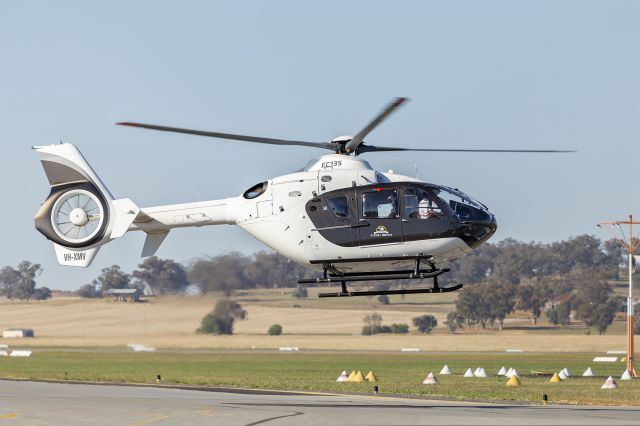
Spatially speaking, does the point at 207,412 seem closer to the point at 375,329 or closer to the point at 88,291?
the point at 375,329

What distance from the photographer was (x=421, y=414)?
108ft

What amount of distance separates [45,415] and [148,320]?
68.9m

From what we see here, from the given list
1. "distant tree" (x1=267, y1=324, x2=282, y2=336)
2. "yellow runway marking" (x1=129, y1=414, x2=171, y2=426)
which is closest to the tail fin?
"yellow runway marking" (x1=129, y1=414, x2=171, y2=426)

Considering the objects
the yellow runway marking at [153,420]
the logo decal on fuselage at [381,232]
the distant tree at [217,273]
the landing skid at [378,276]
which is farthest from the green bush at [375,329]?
the logo decal on fuselage at [381,232]

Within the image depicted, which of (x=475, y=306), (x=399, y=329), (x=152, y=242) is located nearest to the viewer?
(x=152, y=242)

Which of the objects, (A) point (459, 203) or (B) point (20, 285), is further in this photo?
(B) point (20, 285)

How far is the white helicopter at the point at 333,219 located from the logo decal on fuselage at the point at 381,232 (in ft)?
0.09

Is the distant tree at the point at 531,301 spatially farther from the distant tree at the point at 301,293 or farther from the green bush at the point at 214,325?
the green bush at the point at 214,325

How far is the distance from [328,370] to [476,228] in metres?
44.8

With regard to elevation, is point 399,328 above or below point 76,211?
below

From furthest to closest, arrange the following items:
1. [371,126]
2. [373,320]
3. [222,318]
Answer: [373,320], [222,318], [371,126]

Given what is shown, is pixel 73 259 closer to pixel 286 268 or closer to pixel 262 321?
pixel 286 268

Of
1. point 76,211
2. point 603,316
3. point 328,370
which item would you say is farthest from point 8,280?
point 76,211

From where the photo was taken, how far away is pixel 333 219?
104 feet
